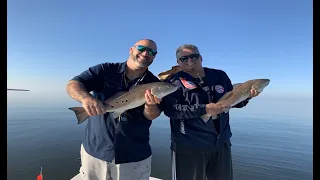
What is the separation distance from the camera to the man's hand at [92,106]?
2902mm

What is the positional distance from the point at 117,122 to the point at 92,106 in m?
0.41

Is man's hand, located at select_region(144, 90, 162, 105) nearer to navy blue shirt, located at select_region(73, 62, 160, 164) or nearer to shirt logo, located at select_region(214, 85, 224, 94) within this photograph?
navy blue shirt, located at select_region(73, 62, 160, 164)

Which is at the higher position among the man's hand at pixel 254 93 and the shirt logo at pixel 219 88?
the shirt logo at pixel 219 88

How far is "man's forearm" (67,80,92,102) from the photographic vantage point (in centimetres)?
294

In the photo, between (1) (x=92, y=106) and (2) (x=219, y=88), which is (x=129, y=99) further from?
(2) (x=219, y=88)

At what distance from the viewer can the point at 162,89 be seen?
128 inches

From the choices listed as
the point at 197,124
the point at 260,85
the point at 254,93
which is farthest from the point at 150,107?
the point at 260,85

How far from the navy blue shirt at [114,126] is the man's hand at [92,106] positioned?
21 centimetres

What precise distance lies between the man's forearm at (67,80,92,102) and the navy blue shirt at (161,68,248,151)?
1167 mm

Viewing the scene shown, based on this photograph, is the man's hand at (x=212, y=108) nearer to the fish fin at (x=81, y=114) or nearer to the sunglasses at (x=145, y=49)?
the sunglasses at (x=145, y=49)

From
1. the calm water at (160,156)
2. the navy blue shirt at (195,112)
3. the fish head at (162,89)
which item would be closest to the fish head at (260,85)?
the navy blue shirt at (195,112)
